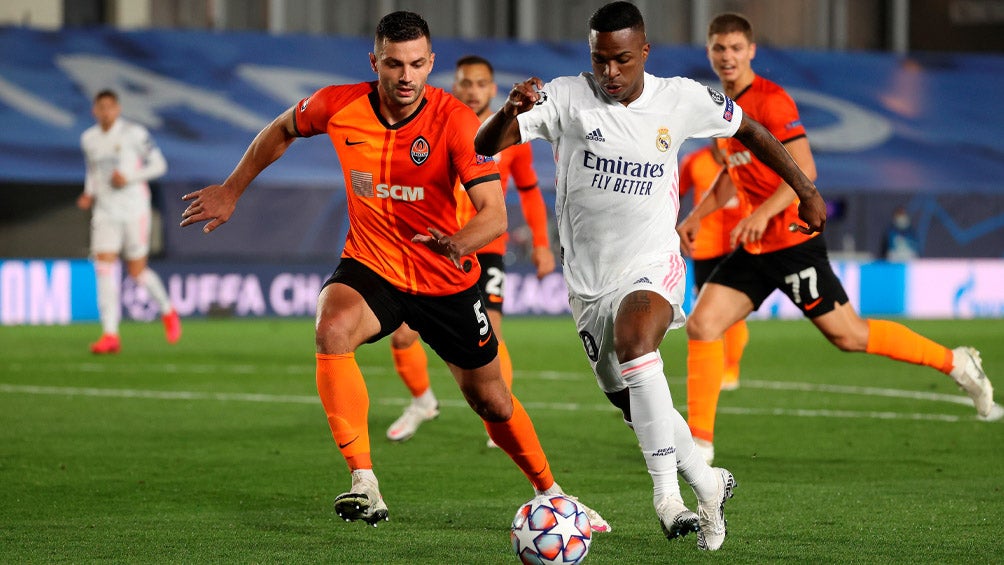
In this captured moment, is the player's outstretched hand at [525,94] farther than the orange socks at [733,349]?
No

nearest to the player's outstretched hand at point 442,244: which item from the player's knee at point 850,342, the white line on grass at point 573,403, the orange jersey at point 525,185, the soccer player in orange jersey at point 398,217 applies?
the soccer player in orange jersey at point 398,217

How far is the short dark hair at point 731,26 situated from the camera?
24.7ft

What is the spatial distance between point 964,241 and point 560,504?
25994 mm

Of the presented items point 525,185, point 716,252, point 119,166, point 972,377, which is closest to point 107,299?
point 119,166

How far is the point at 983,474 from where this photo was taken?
701 centimetres

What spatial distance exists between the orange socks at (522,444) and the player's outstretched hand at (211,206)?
132cm

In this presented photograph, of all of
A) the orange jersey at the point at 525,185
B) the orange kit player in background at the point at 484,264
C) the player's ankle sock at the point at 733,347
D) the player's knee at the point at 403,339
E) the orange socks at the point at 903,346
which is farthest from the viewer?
the player's ankle sock at the point at 733,347

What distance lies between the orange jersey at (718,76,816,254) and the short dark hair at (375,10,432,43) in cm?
233

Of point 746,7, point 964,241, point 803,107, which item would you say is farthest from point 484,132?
point 964,241

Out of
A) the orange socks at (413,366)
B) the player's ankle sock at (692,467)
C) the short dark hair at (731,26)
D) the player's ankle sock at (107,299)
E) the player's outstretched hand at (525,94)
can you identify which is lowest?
the player's ankle sock at (107,299)

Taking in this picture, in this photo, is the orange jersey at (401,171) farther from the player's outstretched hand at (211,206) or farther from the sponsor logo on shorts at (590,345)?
the sponsor logo on shorts at (590,345)

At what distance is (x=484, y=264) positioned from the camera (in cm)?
840

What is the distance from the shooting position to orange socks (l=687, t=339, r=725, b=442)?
7.33 m

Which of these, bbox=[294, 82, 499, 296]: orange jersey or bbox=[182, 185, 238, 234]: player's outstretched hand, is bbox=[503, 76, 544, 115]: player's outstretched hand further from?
bbox=[182, 185, 238, 234]: player's outstretched hand
